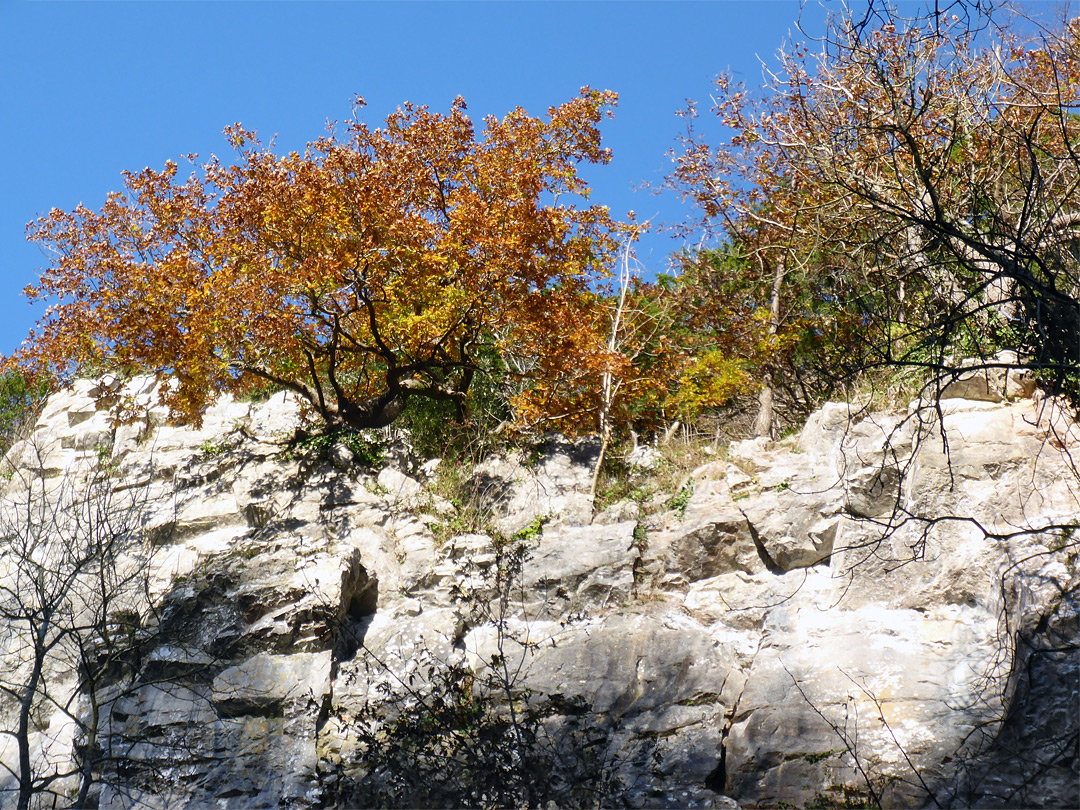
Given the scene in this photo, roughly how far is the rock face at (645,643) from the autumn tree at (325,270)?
2.48 metres

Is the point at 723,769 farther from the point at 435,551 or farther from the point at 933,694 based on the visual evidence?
the point at 435,551

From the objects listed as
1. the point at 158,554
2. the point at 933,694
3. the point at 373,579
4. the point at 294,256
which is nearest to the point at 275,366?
the point at 294,256

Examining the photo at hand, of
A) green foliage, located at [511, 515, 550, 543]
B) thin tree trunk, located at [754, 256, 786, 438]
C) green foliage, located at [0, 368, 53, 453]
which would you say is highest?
green foliage, located at [0, 368, 53, 453]

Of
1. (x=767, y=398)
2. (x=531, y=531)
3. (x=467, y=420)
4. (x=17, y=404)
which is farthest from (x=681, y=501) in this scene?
(x=17, y=404)

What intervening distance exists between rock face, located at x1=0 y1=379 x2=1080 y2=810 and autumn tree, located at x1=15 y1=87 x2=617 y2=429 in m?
2.48

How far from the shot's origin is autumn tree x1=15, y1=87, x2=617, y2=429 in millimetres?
12688

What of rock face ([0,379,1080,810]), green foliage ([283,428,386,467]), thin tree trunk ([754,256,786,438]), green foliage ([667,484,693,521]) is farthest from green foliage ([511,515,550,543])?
thin tree trunk ([754,256,786,438])

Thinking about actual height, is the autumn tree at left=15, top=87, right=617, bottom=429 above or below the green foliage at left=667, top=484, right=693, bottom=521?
above

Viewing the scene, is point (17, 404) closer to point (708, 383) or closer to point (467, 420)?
point (467, 420)

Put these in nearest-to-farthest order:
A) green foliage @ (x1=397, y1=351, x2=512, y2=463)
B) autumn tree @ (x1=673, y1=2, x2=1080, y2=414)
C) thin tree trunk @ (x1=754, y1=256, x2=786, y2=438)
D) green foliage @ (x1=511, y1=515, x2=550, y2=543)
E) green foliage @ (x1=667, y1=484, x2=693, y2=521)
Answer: autumn tree @ (x1=673, y1=2, x2=1080, y2=414) < green foliage @ (x1=667, y1=484, x2=693, y2=521) < green foliage @ (x1=511, y1=515, x2=550, y2=543) < green foliage @ (x1=397, y1=351, x2=512, y2=463) < thin tree trunk @ (x1=754, y1=256, x2=786, y2=438)

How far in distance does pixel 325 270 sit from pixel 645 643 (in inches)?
271

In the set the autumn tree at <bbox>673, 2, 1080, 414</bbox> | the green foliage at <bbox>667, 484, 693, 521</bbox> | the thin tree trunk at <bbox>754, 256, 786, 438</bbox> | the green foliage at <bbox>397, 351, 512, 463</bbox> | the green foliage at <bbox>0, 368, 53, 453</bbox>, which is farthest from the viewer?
the green foliage at <bbox>0, 368, 53, 453</bbox>

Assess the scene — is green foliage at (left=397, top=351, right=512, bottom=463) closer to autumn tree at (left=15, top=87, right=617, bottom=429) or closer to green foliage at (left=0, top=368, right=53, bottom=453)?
autumn tree at (left=15, top=87, right=617, bottom=429)

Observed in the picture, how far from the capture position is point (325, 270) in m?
12.5
